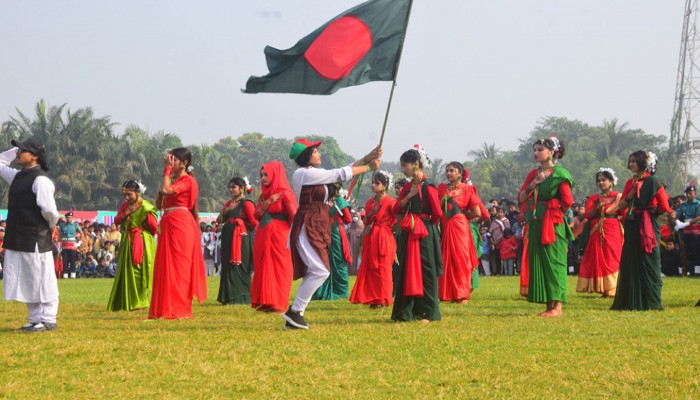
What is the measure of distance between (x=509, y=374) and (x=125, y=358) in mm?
2805

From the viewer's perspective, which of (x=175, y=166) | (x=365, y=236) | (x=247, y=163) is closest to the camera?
(x=175, y=166)

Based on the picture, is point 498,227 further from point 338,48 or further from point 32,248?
point 32,248

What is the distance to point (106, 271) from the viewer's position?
92.5 ft

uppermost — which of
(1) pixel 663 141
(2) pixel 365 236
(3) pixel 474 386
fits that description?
(1) pixel 663 141

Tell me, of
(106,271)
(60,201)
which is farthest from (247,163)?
(106,271)

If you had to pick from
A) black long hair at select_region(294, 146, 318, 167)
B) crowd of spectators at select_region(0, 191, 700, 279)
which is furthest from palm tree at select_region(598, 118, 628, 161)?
black long hair at select_region(294, 146, 318, 167)

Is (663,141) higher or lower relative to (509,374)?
higher

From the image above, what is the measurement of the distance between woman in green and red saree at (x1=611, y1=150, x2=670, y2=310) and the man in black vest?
6559 millimetres

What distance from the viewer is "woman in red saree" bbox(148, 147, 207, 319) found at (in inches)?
396

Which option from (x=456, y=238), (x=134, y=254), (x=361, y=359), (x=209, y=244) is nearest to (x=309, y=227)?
(x=361, y=359)

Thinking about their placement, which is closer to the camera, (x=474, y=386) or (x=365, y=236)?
(x=474, y=386)

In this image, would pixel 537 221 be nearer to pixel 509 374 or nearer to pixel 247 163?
pixel 509 374

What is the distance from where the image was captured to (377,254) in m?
12.1

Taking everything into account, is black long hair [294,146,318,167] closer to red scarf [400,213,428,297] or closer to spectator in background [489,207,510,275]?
red scarf [400,213,428,297]
